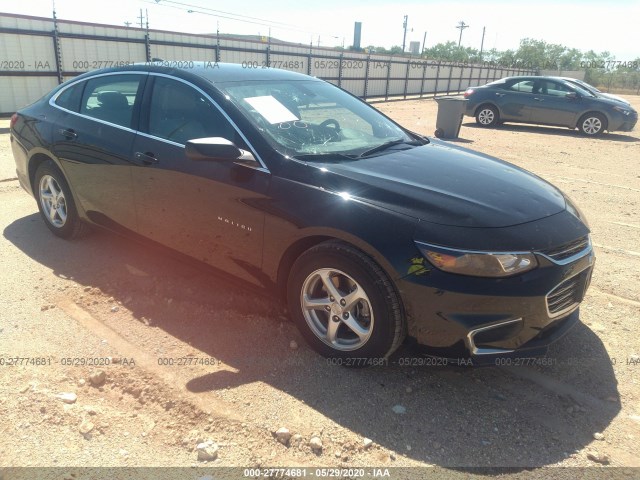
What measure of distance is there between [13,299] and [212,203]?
5.66 feet

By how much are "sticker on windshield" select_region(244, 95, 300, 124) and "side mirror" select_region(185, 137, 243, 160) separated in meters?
0.41

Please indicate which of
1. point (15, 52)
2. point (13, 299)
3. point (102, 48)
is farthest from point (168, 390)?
point (102, 48)

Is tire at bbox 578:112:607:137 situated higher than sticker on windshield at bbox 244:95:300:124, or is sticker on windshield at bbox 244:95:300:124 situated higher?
sticker on windshield at bbox 244:95:300:124

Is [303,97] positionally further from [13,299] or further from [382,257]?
[13,299]

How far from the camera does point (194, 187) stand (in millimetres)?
3367

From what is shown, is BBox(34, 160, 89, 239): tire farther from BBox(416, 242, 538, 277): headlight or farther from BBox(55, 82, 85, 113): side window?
BBox(416, 242, 538, 277): headlight

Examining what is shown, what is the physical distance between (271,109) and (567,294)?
219cm

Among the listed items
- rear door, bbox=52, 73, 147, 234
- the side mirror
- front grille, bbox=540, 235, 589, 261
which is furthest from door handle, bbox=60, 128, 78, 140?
front grille, bbox=540, 235, 589, 261

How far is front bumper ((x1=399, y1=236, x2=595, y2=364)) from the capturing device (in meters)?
2.52

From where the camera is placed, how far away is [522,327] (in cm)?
261

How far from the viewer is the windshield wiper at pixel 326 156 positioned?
3094mm

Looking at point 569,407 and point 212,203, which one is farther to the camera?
point 212,203

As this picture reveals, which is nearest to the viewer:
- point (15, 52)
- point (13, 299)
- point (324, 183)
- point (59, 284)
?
point (324, 183)

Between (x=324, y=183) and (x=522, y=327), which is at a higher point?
(x=324, y=183)
